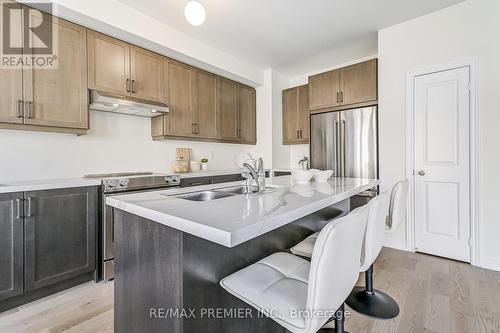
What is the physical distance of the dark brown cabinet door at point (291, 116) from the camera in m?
4.30

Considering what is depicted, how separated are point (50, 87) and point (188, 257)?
7.44 ft

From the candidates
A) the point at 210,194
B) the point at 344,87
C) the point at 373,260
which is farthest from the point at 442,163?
the point at 210,194

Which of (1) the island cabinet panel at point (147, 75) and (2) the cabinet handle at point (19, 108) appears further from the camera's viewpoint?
(1) the island cabinet panel at point (147, 75)

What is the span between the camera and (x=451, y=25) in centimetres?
259

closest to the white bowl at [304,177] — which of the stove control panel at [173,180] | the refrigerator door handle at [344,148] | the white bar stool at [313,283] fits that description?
the white bar stool at [313,283]

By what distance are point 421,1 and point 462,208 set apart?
2194 mm

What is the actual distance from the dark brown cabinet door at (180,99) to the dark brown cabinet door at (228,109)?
0.54m

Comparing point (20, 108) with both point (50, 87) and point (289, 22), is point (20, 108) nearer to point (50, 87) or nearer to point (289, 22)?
point (50, 87)

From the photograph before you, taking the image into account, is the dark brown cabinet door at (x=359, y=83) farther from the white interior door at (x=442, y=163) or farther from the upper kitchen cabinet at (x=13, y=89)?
the upper kitchen cabinet at (x=13, y=89)

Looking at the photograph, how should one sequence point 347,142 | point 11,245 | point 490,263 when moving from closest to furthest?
point 11,245
point 490,263
point 347,142

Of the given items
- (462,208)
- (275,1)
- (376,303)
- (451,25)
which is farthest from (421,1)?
(376,303)

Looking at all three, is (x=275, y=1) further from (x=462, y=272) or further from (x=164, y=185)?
(x=462, y=272)

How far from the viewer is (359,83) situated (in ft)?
10.6

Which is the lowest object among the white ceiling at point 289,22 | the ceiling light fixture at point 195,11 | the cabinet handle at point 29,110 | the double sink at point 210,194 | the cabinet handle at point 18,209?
the cabinet handle at point 18,209
